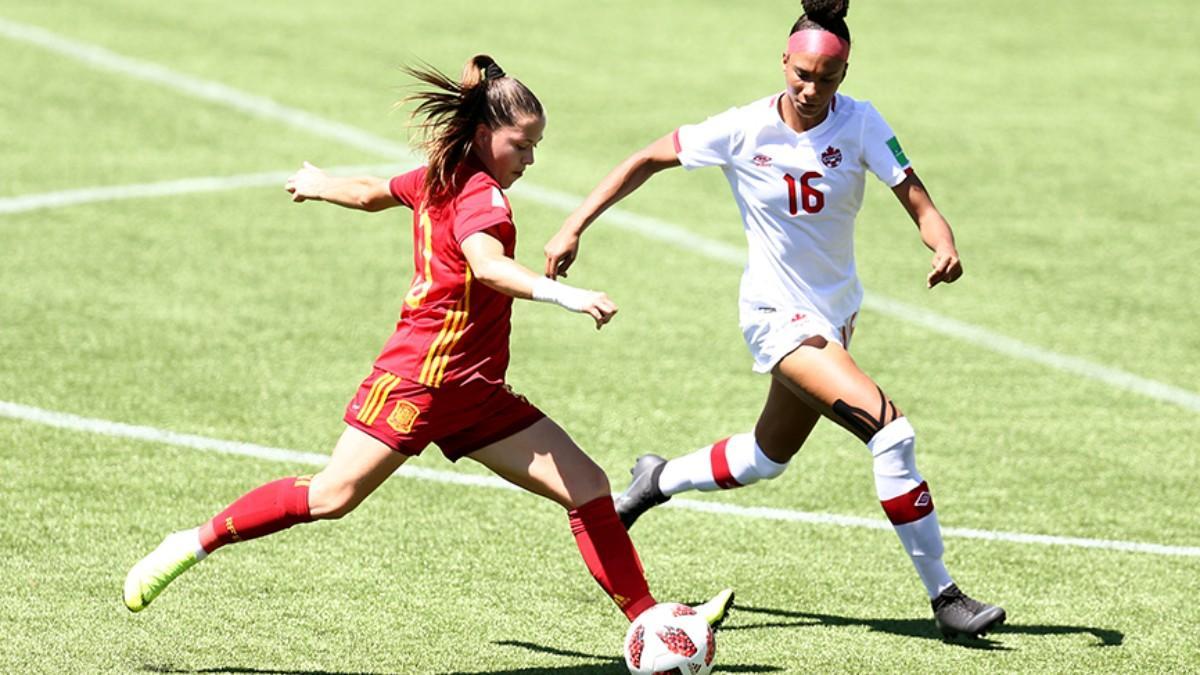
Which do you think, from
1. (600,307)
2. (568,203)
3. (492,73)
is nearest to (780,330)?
(492,73)

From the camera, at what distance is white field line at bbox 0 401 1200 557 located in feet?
28.0

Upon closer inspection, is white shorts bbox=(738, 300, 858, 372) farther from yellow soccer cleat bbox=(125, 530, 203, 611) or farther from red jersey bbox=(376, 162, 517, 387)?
yellow soccer cleat bbox=(125, 530, 203, 611)

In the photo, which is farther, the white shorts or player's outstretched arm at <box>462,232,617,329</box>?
the white shorts

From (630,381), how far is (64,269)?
→ 4024 mm

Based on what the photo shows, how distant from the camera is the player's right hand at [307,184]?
7.32 m

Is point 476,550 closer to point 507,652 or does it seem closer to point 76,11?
point 507,652

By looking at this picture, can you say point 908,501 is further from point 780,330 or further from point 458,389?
point 458,389

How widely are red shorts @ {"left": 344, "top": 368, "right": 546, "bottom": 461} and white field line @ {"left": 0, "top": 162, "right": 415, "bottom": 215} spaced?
7661mm

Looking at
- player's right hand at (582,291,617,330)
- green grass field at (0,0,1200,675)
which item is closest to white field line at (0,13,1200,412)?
green grass field at (0,0,1200,675)

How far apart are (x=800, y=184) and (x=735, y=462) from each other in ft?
4.39

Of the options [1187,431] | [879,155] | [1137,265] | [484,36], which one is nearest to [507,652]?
[879,155]

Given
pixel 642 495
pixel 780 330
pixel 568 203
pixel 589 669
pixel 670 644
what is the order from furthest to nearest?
1. pixel 568 203
2. pixel 642 495
3. pixel 780 330
4. pixel 589 669
5. pixel 670 644

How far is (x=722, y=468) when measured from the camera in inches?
322

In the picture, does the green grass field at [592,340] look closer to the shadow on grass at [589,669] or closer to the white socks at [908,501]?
the shadow on grass at [589,669]
